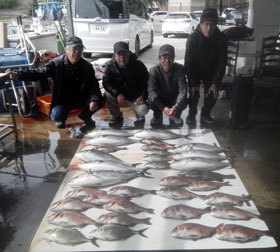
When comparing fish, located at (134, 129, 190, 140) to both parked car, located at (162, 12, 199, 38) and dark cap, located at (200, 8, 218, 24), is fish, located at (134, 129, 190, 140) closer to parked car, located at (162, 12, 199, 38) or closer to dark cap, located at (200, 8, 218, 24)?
dark cap, located at (200, 8, 218, 24)

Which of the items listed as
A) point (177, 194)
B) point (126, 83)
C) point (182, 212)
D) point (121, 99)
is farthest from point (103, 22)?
point (182, 212)

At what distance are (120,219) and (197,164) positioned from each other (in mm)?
1041

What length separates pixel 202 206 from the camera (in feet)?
7.25

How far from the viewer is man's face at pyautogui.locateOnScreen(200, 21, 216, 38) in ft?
13.6

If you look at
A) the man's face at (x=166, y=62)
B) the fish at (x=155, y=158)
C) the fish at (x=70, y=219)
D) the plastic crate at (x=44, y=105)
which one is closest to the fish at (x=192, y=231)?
the fish at (x=70, y=219)

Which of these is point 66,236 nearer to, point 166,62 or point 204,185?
point 204,185

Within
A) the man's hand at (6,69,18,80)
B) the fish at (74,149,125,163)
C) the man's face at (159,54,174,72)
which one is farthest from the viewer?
the man's face at (159,54,174,72)

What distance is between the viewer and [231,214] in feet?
6.86

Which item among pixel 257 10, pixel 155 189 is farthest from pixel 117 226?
pixel 257 10

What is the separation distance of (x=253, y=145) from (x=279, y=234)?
178cm

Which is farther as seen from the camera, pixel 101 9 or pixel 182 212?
pixel 101 9

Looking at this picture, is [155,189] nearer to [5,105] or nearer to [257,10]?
[5,105]

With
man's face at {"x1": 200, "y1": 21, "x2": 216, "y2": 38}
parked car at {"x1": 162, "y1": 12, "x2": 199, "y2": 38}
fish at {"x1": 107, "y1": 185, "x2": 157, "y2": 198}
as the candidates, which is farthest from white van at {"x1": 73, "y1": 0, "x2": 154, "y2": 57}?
parked car at {"x1": 162, "y1": 12, "x2": 199, "y2": 38}

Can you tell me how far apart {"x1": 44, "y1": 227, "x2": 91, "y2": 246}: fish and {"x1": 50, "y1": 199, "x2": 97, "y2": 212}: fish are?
221mm
